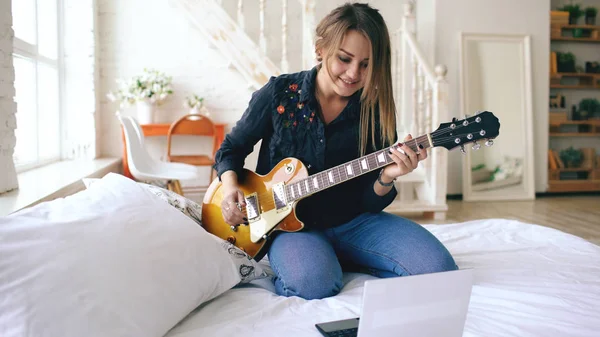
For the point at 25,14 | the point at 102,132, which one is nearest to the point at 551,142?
the point at 102,132

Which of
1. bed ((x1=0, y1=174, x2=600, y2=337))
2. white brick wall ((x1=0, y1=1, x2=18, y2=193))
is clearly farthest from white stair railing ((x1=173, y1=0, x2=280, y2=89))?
bed ((x1=0, y1=174, x2=600, y2=337))

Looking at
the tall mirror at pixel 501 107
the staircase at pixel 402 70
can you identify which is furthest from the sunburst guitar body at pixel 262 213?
the tall mirror at pixel 501 107

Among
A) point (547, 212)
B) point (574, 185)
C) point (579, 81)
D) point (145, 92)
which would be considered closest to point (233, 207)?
point (145, 92)

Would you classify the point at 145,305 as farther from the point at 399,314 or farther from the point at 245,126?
the point at 245,126

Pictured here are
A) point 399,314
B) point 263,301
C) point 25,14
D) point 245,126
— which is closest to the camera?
point 399,314

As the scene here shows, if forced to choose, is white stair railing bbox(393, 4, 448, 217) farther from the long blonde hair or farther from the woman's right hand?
the woman's right hand

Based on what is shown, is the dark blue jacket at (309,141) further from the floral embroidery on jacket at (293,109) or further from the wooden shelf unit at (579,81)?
the wooden shelf unit at (579,81)

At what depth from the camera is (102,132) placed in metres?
4.52

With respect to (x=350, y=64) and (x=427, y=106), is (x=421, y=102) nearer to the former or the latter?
(x=427, y=106)

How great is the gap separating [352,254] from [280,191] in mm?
295

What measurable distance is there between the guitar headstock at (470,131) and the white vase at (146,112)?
11.0 feet

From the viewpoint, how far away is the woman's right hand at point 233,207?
158 cm

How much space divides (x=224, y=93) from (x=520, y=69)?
115 inches

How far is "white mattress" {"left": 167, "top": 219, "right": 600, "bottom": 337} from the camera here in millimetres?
1060
